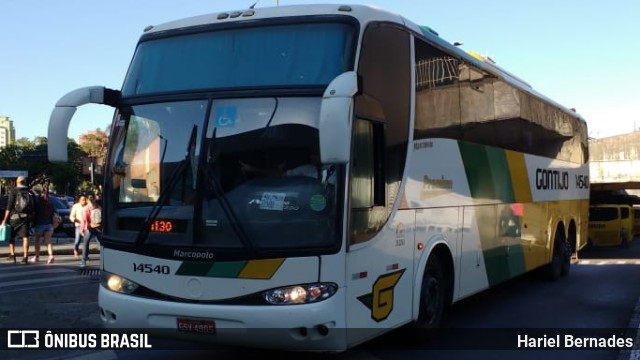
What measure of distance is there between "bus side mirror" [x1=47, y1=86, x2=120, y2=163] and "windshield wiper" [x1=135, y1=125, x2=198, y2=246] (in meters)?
1.00

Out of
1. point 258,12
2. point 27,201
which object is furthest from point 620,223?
point 258,12

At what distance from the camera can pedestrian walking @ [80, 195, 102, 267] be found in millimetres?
12180

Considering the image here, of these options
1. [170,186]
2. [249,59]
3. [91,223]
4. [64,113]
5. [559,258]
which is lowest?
[559,258]

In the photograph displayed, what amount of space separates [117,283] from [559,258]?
10.1 meters

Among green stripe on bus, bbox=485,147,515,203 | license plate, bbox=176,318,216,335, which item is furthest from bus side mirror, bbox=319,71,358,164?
green stripe on bus, bbox=485,147,515,203

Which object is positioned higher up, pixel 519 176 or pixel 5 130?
pixel 5 130

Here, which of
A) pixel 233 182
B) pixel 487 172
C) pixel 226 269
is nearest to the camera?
pixel 226 269

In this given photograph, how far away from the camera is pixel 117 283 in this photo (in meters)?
5.71

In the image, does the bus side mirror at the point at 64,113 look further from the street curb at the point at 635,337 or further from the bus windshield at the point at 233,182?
the street curb at the point at 635,337

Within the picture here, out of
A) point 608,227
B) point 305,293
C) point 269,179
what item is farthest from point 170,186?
point 608,227

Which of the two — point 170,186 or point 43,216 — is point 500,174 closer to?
point 170,186

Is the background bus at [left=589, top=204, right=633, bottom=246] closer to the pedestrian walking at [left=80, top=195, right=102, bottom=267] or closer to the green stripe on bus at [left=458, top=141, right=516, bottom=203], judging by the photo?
the green stripe on bus at [left=458, top=141, right=516, bottom=203]

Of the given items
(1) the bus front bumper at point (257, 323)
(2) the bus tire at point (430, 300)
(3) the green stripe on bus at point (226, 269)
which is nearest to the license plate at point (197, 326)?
(1) the bus front bumper at point (257, 323)

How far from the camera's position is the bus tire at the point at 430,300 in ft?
22.2
